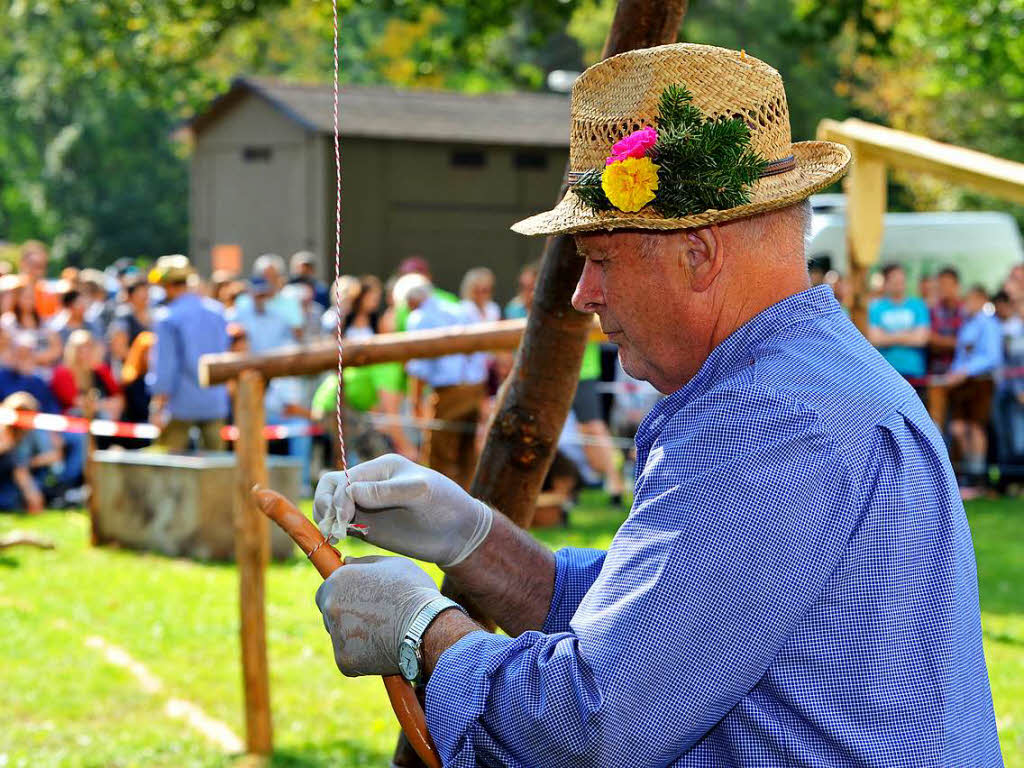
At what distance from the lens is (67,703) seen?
6363 mm

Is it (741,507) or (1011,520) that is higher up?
(741,507)

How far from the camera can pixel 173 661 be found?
7.11m

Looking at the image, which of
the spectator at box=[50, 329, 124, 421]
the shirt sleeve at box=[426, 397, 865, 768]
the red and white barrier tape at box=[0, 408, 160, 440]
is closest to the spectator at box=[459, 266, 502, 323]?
the red and white barrier tape at box=[0, 408, 160, 440]

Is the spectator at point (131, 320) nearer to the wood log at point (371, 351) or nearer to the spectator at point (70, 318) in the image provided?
the spectator at point (70, 318)

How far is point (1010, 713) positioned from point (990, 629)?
62.9 inches

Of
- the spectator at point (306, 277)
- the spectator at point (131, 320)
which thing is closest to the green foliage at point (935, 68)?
the spectator at point (306, 277)

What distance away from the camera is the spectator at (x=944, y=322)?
506 inches

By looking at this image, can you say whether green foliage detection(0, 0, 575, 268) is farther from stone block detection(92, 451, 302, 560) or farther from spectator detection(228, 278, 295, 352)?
stone block detection(92, 451, 302, 560)

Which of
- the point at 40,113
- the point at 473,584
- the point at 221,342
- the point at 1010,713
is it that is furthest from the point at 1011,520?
the point at 40,113

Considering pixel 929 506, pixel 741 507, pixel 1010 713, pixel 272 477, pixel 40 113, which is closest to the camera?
pixel 741 507

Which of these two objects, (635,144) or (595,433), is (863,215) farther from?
(635,144)

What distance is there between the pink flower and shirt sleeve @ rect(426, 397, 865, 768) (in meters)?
0.45

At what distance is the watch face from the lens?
2047 mm

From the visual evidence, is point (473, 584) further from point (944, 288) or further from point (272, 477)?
point (944, 288)
